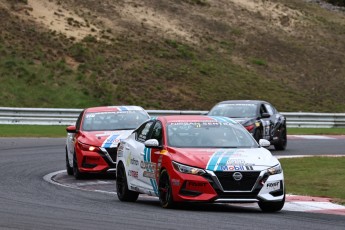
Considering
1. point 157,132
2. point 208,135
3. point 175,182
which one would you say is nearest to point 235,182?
point 175,182

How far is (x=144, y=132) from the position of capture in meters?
16.0

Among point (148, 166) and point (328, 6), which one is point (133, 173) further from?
point (328, 6)

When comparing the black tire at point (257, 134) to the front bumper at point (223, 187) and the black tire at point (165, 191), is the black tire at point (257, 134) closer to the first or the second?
the black tire at point (165, 191)

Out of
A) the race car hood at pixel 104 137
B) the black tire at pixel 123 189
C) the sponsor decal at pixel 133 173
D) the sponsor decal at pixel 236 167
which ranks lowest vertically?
the race car hood at pixel 104 137

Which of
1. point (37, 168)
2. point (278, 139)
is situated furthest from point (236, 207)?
point (278, 139)

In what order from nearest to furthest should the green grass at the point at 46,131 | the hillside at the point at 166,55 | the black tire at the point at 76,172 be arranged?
the black tire at the point at 76,172
the green grass at the point at 46,131
the hillside at the point at 166,55

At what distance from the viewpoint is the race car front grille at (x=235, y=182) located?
45.2ft

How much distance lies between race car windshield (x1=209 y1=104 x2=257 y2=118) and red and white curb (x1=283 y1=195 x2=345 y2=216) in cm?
Result: 1160

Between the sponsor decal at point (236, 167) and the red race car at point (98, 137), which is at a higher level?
the sponsor decal at point (236, 167)

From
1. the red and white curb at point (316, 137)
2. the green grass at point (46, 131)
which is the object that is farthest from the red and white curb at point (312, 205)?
the green grass at point (46, 131)

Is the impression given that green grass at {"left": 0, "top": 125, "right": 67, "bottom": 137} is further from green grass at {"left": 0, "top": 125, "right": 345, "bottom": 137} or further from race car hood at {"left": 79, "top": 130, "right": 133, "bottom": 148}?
race car hood at {"left": 79, "top": 130, "right": 133, "bottom": 148}

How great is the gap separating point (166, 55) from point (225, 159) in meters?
41.2

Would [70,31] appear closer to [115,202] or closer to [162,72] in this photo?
[162,72]

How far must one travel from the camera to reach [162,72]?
52.1 m
